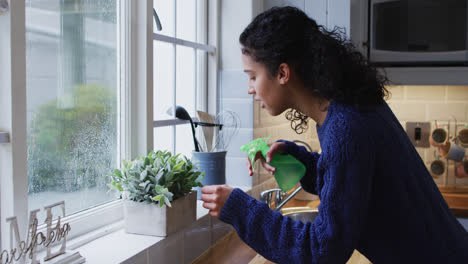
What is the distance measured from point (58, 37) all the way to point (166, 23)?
674mm

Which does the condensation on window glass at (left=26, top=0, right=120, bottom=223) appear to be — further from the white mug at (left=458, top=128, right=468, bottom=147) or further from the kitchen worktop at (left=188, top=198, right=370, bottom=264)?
the white mug at (left=458, top=128, right=468, bottom=147)

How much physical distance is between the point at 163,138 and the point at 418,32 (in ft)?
4.53

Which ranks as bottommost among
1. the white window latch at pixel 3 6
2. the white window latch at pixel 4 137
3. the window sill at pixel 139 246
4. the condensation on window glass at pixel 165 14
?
the window sill at pixel 139 246

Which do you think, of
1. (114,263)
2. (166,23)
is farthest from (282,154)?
(166,23)

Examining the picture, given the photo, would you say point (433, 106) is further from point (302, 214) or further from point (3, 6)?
point (3, 6)

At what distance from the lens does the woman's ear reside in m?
1.08

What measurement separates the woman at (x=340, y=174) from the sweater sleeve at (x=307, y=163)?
31 cm

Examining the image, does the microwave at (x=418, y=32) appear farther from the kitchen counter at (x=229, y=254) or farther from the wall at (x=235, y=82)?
the kitchen counter at (x=229, y=254)

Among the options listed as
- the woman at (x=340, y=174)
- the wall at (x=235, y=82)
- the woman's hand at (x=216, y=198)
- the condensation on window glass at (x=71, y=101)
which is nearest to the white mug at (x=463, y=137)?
the wall at (x=235, y=82)

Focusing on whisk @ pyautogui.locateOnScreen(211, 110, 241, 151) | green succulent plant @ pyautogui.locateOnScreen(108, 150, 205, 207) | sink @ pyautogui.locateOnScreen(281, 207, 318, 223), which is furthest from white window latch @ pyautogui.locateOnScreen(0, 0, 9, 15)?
sink @ pyautogui.locateOnScreen(281, 207, 318, 223)

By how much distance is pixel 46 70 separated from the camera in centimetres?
129

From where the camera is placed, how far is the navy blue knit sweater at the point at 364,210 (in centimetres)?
94

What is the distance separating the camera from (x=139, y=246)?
1.36m

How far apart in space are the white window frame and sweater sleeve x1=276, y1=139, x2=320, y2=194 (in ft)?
1.73
